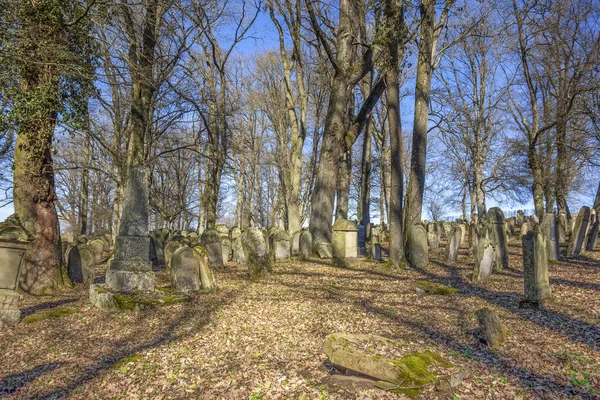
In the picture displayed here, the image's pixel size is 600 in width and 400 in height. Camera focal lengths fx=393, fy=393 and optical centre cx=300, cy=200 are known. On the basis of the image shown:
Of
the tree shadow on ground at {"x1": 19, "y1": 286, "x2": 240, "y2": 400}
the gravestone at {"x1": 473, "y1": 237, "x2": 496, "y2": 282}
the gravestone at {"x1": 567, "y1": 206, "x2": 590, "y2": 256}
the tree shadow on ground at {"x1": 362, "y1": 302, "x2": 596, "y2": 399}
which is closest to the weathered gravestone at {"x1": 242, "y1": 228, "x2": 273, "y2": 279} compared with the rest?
the tree shadow on ground at {"x1": 19, "y1": 286, "x2": 240, "y2": 400}

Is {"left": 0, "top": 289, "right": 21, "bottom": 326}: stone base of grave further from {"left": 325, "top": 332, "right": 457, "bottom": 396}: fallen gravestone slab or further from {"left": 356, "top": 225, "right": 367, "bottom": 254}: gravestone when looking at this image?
{"left": 356, "top": 225, "right": 367, "bottom": 254}: gravestone

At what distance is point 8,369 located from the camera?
461cm

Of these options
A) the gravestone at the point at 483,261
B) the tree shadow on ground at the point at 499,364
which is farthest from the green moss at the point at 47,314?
the gravestone at the point at 483,261

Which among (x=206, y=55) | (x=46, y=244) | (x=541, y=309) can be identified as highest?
(x=206, y=55)

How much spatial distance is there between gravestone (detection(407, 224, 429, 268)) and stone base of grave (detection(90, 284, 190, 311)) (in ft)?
21.2

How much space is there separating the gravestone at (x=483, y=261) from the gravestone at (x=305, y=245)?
5.34 metres

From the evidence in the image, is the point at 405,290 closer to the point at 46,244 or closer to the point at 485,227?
the point at 485,227

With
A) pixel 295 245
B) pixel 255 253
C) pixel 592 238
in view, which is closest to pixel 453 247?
pixel 592 238

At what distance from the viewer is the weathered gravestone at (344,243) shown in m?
11.3

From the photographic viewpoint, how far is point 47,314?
6.32 m

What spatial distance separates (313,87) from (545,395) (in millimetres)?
22084

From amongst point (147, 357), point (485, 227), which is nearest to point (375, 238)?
point (485, 227)

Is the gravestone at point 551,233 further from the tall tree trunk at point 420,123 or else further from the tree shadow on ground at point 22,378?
the tree shadow on ground at point 22,378

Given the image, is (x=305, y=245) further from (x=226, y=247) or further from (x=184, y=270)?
(x=184, y=270)
